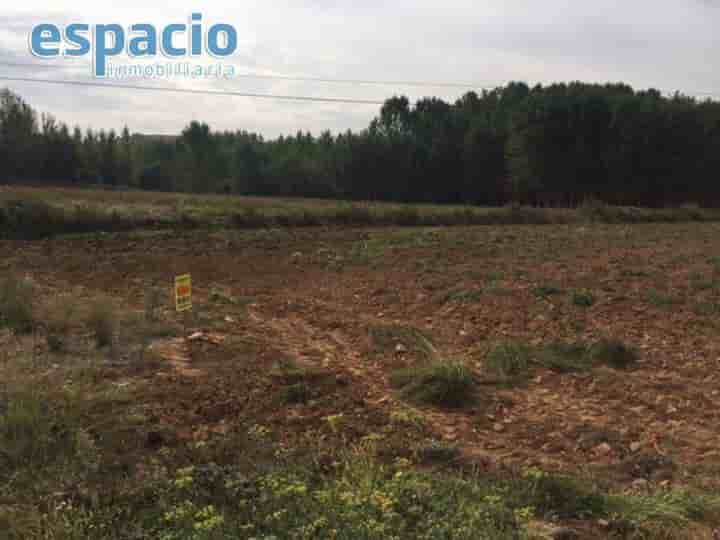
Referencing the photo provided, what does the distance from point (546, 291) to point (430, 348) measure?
3.41 m

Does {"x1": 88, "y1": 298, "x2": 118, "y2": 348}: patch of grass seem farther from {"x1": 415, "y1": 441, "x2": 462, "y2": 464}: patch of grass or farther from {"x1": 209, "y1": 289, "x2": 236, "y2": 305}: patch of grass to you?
{"x1": 415, "y1": 441, "x2": 462, "y2": 464}: patch of grass

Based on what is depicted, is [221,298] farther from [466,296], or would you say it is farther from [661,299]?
[661,299]

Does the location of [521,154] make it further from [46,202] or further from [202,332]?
[202,332]

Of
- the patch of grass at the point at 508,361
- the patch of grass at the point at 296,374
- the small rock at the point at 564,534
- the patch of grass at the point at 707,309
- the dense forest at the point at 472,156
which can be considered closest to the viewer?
the small rock at the point at 564,534

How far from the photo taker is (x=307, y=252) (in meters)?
14.6

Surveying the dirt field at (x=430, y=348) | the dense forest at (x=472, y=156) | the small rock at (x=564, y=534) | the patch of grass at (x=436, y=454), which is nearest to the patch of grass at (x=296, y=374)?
the dirt field at (x=430, y=348)

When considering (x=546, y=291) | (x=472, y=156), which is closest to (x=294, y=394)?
(x=546, y=291)

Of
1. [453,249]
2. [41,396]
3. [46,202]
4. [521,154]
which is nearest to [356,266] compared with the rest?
[453,249]

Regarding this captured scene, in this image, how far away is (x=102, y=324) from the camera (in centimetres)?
596

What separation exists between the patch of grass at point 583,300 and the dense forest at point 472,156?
37467 millimetres

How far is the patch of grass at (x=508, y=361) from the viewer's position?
18.1 feet

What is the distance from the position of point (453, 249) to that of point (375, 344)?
29.4ft

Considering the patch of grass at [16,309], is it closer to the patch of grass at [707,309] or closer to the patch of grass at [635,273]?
the patch of grass at [707,309]

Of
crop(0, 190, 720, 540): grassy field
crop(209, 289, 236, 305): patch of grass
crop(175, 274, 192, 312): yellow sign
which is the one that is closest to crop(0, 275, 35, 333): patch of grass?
crop(0, 190, 720, 540): grassy field
